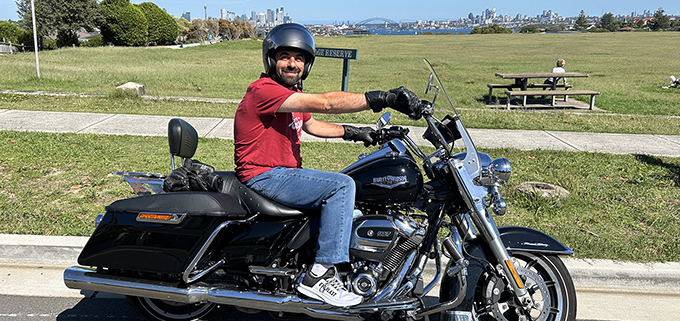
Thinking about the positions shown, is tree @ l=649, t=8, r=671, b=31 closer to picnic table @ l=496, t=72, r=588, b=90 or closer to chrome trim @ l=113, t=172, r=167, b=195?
picnic table @ l=496, t=72, r=588, b=90

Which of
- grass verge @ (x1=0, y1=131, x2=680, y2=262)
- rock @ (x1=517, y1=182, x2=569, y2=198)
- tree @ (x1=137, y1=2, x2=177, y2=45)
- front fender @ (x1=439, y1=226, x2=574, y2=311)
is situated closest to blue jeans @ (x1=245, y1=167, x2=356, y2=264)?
front fender @ (x1=439, y1=226, x2=574, y2=311)

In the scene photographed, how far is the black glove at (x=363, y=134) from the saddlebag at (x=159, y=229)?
85 centimetres

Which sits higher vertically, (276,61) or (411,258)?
(276,61)

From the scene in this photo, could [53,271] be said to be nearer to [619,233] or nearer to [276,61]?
[276,61]

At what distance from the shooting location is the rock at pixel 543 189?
19.5ft

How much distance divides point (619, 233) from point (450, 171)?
2.85 meters

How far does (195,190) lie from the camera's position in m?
3.40

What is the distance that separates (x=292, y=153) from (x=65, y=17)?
4366cm

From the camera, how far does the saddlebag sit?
319cm

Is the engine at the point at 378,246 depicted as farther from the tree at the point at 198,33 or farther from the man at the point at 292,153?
the tree at the point at 198,33

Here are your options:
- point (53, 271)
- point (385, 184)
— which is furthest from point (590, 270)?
point (53, 271)

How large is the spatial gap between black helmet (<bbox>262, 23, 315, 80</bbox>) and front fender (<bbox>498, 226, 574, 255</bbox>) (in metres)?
1.61

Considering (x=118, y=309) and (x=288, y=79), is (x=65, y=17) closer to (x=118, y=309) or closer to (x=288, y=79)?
(x=118, y=309)

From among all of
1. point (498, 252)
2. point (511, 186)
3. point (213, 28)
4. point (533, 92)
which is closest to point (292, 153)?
point (498, 252)
